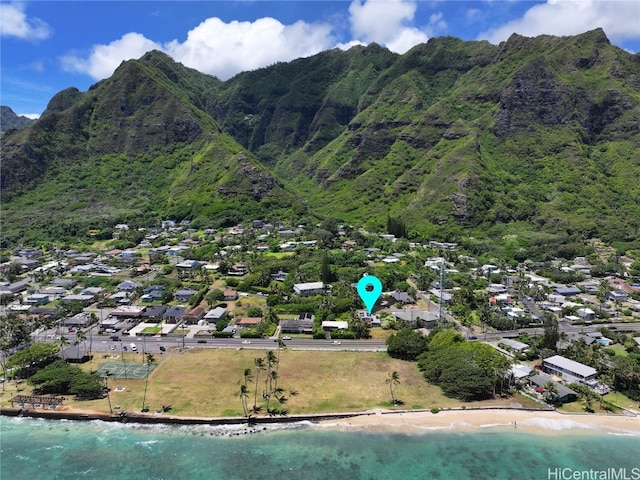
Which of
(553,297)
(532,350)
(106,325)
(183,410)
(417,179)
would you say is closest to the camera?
(183,410)

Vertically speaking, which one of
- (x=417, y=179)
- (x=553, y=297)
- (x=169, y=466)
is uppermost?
(x=417, y=179)

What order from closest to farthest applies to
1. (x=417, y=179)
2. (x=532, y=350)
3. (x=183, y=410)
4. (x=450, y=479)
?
1. (x=450, y=479)
2. (x=183, y=410)
3. (x=532, y=350)
4. (x=417, y=179)

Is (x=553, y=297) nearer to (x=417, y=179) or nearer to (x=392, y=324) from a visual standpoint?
(x=392, y=324)

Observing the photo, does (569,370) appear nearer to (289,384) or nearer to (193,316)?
(289,384)

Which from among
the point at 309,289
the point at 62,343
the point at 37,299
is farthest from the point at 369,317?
the point at 37,299

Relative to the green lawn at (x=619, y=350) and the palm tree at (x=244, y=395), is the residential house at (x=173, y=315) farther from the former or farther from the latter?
the green lawn at (x=619, y=350)

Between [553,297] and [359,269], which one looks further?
[359,269]

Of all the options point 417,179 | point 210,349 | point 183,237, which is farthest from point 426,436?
point 417,179

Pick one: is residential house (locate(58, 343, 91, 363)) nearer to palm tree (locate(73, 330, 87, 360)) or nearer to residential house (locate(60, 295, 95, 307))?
palm tree (locate(73, 330, 87, 360))
